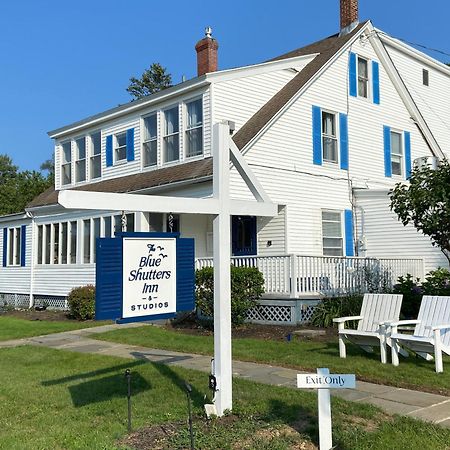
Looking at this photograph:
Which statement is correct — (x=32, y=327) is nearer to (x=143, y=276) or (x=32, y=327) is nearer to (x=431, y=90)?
(x=143, y=276)

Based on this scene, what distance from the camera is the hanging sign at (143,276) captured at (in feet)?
17.3

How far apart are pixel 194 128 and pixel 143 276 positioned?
1175cm

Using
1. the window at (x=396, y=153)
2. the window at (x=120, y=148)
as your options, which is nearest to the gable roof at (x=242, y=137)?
the window at (x=120, y=148)

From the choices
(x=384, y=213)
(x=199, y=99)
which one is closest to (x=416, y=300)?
(x=384, y=213)

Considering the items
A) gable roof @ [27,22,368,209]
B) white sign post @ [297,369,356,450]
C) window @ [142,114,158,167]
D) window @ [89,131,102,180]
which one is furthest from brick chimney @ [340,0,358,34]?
white sign post @ [297,369,356,450]

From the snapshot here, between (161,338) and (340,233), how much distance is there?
786 centimetres

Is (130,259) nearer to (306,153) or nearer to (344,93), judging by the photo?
(306,153)

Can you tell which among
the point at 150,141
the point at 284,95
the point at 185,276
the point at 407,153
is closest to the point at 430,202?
the point at 185,276

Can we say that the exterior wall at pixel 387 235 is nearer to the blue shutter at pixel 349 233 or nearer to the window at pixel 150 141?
the blue shutter at pixel 349 233

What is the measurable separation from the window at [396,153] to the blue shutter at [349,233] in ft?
10.9

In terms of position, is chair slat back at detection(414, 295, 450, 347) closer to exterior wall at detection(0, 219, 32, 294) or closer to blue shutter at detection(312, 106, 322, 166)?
blue shutter at detection(312, 106, 322, 166)

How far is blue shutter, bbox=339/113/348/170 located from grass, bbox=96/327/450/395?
836cm

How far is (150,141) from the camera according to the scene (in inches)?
725

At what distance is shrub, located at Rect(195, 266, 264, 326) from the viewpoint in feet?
42.1
